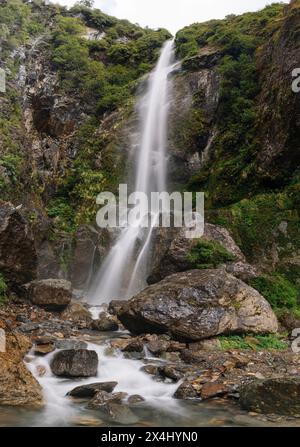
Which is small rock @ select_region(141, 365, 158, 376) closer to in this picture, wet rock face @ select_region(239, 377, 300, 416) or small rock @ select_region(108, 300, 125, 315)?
wet rock face @ select_region(239, 377, 300, 416)

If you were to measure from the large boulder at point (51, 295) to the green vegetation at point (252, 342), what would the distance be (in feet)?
15.8

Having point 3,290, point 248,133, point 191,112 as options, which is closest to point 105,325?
point 3,290

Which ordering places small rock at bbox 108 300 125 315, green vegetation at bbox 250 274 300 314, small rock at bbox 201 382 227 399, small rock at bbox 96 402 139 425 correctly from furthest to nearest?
small rock at bbox 108 300 125 315, green vegetation at bbox 250 274 300 314, small rock at bbox 201 382 227 399, small rock at bbox 96 402 139 425

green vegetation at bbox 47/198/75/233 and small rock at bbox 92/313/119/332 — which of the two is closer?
small rock at bbox 92/313/119/332

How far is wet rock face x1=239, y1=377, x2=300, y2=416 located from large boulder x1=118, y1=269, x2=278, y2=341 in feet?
9.38

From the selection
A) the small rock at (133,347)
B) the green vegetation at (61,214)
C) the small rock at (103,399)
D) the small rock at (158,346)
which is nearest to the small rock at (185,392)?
the small rock at (103,399)

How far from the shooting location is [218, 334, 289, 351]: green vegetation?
Answer: 9.56 metres

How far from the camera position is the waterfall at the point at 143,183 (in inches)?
609

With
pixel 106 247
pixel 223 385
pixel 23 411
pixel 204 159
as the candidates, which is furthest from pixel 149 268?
pixel 23 411

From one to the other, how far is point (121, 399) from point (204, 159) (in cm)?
1406

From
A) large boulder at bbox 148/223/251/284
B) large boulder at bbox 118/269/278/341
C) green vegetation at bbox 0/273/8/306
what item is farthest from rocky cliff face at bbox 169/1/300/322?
green vegetation at bbox 0/273/8/306

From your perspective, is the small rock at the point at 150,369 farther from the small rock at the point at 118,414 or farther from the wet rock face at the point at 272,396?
the wet rock face at the point at 272,396

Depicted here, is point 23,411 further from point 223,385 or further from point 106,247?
point 106,247

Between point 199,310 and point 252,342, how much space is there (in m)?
1.44
